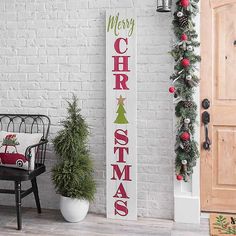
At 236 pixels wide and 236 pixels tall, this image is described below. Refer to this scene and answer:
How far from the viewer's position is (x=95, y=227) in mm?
3592

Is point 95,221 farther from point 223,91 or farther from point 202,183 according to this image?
point 223,91

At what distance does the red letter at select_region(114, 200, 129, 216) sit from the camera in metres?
3.81

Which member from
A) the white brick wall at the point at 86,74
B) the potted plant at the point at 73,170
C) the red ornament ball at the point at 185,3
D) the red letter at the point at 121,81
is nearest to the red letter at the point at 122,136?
the white brick wall at the point at 86,74

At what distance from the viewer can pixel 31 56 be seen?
4027 mm

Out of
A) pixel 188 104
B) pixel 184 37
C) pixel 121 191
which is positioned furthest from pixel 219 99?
pixel 121 191

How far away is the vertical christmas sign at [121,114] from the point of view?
373 cm

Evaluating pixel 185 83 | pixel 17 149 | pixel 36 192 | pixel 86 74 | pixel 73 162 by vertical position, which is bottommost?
pixel 36 192

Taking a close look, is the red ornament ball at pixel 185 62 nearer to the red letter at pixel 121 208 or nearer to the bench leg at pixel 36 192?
the red letter at pixel 121 208

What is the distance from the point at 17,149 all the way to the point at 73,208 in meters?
0.74

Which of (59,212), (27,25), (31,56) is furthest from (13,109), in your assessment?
(59,212)

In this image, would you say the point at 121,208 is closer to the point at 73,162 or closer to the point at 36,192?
the point at 73,162

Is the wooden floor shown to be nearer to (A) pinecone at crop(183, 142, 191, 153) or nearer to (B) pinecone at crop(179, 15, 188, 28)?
(A) pinecone at crop(183, 142, 191, 153)

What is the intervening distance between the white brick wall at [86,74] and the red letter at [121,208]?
0.50 ft

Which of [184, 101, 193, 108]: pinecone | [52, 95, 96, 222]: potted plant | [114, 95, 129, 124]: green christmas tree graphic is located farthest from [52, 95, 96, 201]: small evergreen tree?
[184, 101, 193, 108]: pinecone
